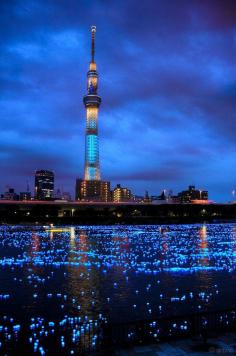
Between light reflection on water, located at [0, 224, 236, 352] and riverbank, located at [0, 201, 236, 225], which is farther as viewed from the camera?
riverbank, located at [0, 201, 236, 225]

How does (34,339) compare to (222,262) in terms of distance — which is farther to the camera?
(222,262)

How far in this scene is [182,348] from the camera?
12.6m

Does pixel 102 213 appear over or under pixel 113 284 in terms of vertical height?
over

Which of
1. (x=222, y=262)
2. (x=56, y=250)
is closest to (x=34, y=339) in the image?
(x=222, y=262)

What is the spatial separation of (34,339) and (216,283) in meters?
13.8

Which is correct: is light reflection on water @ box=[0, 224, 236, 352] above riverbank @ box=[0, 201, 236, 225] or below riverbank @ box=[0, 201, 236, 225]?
below

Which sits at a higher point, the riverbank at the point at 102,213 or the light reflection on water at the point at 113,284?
the riverbank at the point at 102,213

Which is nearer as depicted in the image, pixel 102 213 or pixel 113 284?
pixel 113 284

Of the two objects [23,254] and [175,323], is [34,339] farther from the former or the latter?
[23,254]

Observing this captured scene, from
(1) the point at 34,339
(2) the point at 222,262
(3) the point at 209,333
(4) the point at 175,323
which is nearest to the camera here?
(3) the point at 209,333

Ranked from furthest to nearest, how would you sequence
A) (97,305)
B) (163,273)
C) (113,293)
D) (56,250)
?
(56,250)
(163,273)
(113,293)
(97,305)

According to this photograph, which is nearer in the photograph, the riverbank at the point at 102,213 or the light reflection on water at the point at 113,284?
the light reflection on water at the point at 113,284

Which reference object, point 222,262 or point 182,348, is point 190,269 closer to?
point 222,262

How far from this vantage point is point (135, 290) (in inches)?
944
